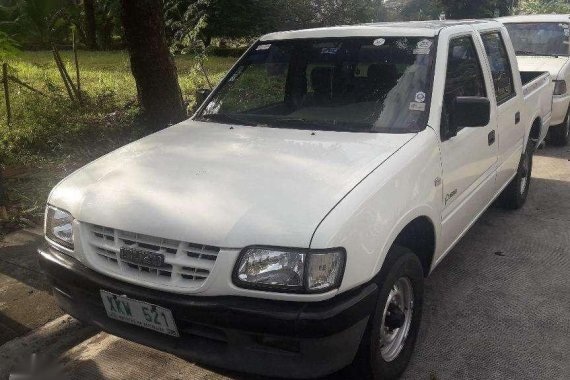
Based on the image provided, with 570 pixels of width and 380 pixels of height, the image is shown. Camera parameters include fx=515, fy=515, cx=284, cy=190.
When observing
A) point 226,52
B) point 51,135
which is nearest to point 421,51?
point 51,135

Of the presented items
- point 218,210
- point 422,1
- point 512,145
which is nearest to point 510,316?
point 512,145

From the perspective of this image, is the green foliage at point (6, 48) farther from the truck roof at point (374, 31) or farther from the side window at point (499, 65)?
the side window at point (499, 65)

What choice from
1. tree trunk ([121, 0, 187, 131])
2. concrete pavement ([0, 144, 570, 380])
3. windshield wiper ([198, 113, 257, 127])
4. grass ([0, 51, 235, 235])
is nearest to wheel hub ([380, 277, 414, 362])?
concrete pavement ([0, 144, 570, 380])

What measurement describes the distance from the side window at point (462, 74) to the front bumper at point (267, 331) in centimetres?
144

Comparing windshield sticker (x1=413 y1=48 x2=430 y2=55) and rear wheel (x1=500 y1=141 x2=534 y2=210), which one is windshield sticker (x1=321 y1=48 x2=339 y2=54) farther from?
rear wheel (x1=500 y1=141 x2=534 y2=210)

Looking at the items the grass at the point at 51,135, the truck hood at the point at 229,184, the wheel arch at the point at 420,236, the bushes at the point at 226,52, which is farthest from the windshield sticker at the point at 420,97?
the bushes at the point at 226,52

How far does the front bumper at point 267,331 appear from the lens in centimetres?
207

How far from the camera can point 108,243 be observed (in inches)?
95.3

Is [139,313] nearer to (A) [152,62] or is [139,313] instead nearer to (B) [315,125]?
(B) [315,125]

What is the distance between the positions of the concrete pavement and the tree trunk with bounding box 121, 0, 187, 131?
279 centimetres

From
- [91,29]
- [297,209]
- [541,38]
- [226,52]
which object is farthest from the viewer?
[91,29]

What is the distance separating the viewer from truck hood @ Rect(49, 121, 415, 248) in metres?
2.16

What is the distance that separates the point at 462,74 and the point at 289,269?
6.98ft

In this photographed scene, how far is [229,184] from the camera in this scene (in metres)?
2.42
